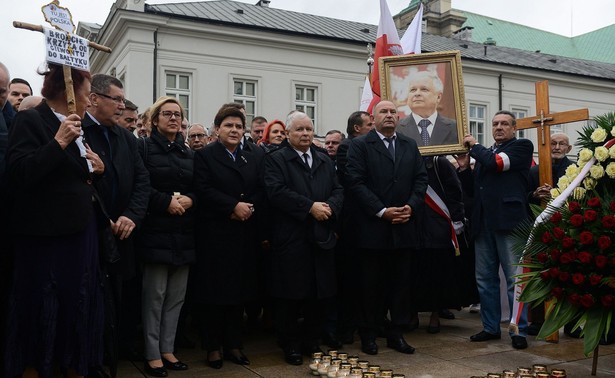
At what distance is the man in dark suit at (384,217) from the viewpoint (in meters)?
5.53

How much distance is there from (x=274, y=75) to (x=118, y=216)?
23212mm

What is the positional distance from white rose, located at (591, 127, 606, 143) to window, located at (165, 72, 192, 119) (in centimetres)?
2162

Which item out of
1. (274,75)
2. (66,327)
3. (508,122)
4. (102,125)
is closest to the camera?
(66,327)

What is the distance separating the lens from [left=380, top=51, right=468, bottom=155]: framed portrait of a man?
6.40 meters

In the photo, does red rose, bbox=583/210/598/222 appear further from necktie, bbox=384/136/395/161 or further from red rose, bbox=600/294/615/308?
necktie, bbox=384/136/395/161

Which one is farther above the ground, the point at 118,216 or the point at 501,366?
the point at 118,216

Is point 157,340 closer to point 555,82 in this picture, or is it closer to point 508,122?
point 508,122

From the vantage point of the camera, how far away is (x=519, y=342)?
5.76m

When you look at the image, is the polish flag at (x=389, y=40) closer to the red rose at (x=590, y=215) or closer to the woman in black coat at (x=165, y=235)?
the woman in black coat at (x=165, y=235)

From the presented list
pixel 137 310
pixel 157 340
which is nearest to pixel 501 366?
pixel 157 340

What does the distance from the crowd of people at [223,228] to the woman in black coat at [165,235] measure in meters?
0.01

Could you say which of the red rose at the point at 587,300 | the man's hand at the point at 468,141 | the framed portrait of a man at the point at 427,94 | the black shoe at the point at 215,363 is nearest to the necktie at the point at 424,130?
the framed portrait of a man at the point at 427,94

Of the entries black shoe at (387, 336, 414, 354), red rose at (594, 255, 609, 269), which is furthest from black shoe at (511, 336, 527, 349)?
red rose at (594, 255, 609, 269)

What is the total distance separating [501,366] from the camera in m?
5.07
